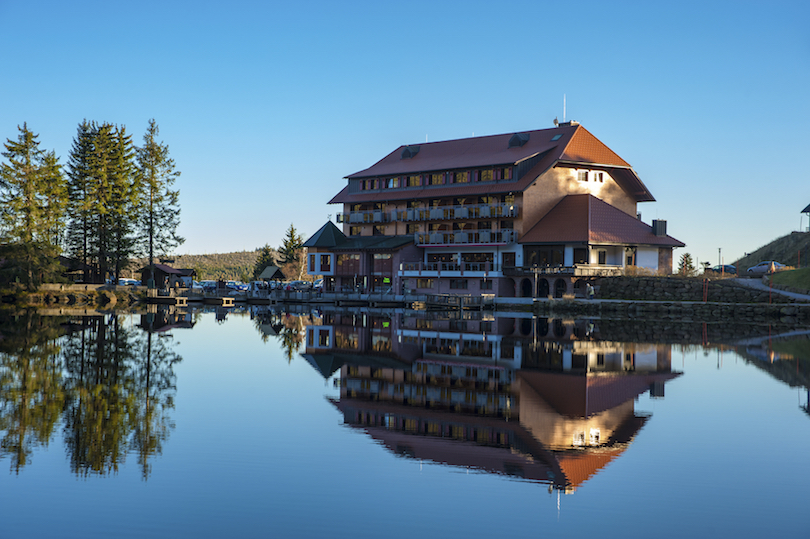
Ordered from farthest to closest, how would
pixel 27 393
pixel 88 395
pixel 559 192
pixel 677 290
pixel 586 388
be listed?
pixel 559 192 → pixel 677 290 → pixel 586 388 → pixel 27 393 → pixel 88 395

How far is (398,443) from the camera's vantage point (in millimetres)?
15664

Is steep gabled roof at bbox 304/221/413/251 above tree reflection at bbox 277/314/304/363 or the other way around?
above

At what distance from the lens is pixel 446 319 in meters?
54.8

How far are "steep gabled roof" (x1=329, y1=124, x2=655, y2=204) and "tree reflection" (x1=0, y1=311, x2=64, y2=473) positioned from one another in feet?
166

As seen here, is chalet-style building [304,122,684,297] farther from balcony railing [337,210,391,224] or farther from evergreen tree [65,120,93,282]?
evergreen tree [65,120,93,282]

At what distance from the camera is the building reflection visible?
48.4 ft

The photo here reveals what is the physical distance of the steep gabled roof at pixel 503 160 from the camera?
76812 mm

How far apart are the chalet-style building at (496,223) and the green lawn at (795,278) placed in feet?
34.0

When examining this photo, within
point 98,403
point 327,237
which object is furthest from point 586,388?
point 327,237

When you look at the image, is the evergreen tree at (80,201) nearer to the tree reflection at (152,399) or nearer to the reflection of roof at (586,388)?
the tree reflection at (152,399)

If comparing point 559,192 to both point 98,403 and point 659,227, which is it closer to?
point 659,227

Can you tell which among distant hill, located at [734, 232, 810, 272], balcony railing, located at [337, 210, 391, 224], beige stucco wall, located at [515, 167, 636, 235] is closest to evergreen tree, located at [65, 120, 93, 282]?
balcony railing, located at [337, 210, 391, 224]

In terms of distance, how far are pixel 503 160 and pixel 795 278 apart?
28.9 meters

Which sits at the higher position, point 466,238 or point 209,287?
point 466,238
